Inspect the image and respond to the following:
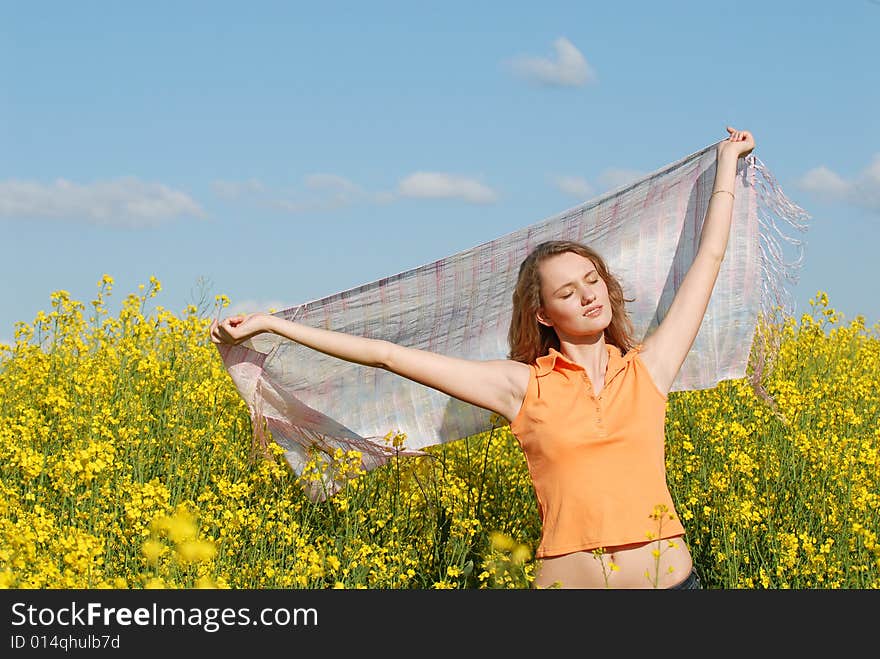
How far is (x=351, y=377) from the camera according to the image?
4.23m

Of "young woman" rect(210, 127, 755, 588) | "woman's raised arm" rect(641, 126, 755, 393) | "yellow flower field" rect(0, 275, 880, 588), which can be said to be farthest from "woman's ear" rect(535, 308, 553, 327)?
"yellow flower field" rect(0, 275, 880, 588)

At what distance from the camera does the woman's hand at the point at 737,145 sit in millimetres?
3758

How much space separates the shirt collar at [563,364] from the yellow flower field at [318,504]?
59cm

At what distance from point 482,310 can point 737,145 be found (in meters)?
1.17

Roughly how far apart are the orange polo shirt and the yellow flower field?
0.19 m

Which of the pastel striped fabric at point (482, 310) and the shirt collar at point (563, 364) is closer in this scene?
the shirt collar at point (563, 364)

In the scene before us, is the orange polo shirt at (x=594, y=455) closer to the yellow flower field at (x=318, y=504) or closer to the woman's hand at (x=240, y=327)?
the yellow flower field at (x=318, y=504)

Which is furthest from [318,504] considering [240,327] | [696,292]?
[696,292]

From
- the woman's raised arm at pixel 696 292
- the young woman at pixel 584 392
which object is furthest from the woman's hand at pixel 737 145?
the young woman at pixel 584 392

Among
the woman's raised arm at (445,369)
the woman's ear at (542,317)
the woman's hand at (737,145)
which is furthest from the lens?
the woman's hand at (737,145)

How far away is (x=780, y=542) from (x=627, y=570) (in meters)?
1.11

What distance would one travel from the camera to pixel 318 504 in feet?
13.5

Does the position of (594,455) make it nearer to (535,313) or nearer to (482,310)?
(535,313)

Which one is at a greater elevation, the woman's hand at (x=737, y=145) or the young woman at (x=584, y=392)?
the woman's hand at (x=737, y=145)
